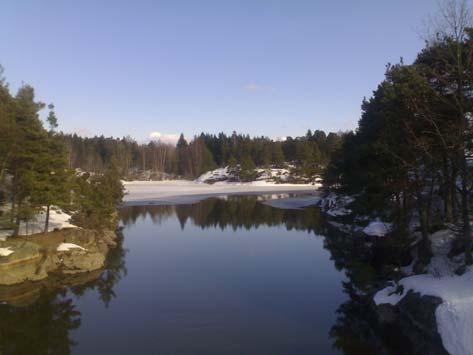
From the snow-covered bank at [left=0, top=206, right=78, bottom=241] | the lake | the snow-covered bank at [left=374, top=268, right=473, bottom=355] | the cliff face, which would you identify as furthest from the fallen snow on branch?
the snow-covered bank at [left=374, top=268, right=473, bottom=355]

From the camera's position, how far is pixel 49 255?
2270 cm

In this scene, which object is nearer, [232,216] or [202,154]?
[232,216]

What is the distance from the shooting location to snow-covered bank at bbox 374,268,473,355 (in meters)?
10.8

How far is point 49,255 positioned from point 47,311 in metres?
6.95

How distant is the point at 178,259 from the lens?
25.4 m

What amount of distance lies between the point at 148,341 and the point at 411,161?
1276 cm

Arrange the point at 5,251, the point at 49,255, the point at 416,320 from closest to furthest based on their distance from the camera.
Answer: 1. the point at 416,320
2. the point at 5,251
3. the point at 49,255

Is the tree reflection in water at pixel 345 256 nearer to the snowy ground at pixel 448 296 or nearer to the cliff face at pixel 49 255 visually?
the snowy ground at pixel 448 296

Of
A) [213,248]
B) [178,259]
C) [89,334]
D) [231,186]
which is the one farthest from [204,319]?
[231,186]

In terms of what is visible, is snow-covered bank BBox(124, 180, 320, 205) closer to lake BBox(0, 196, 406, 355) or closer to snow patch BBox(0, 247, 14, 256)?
lake BBox(0, 196, 406, 355)

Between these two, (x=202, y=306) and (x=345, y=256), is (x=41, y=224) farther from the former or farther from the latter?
(x=345, y=256)

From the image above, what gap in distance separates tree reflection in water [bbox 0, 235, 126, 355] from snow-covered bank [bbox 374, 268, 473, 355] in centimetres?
1208

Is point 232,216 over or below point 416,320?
over

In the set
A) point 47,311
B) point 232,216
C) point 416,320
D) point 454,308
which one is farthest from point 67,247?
point 232,216
